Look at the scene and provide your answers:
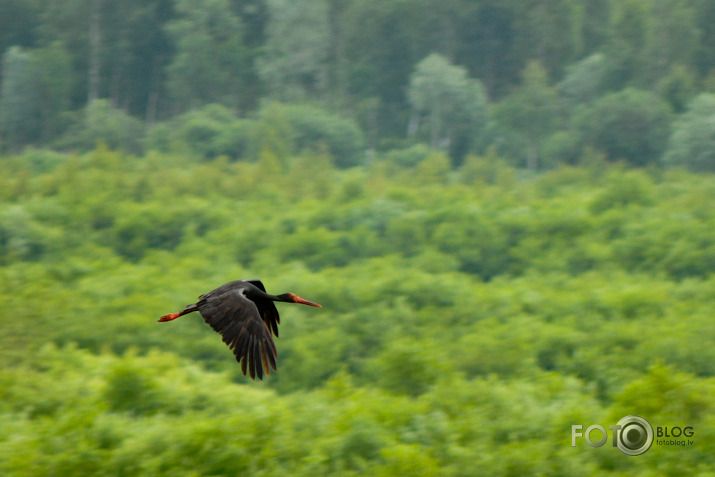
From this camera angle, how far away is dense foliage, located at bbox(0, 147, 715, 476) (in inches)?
704

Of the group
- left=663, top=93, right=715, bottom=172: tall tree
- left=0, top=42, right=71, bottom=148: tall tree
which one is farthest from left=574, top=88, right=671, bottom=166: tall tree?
left=0, top=42, right=71, bottom=148: tall tree

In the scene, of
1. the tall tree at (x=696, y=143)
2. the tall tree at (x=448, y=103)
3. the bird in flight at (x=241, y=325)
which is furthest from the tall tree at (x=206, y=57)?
the bird in flight at (x=241, y=325)

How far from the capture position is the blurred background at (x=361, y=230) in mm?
19172

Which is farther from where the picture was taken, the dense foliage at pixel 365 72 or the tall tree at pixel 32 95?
the tall tree at pixel 32 95

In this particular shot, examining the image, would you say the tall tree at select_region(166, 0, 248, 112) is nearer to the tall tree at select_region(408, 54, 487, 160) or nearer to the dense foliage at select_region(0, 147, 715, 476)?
the dense foliage at select_region(0, 147, 715, 476)

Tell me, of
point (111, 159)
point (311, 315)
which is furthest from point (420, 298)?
point (111, 159)

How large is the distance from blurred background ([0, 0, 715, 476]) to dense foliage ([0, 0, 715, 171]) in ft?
0.59

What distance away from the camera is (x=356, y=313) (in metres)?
32.4

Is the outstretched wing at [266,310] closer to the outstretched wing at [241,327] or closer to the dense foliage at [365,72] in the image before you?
the outstretched wing at [241,327]

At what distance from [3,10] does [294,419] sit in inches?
2177

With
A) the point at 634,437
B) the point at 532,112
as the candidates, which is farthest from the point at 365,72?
the point at 634,437

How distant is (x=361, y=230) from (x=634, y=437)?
26.3 meters

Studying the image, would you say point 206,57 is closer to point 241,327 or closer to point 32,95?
point 32,95

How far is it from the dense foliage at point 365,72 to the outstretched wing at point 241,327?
162 feet
